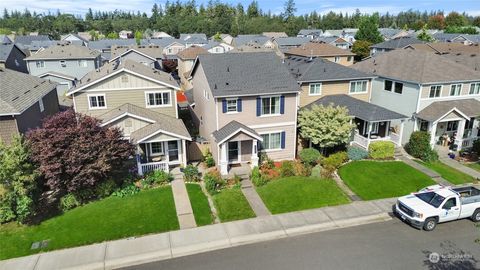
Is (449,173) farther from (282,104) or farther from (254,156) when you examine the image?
(254,156)

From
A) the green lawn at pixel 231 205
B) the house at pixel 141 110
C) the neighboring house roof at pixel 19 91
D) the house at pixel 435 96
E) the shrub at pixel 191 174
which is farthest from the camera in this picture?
the house at pixel 435 96

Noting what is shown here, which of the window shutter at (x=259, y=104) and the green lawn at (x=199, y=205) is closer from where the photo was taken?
the green lawn at (x=199, y=205)

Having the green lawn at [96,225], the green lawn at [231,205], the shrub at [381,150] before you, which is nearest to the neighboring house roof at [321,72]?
the shrub at [381,150]

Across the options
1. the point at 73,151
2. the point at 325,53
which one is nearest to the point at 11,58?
the point at 73,151

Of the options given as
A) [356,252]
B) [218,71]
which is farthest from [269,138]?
[356,252]

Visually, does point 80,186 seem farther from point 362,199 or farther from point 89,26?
point 89,26

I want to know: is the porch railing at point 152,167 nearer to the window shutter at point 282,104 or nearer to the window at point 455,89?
the window shutter at point 282,104

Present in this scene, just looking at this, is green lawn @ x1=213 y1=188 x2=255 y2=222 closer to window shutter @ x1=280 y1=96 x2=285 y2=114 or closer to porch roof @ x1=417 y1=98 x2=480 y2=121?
window shutter @ x1=280 y1=96 x2=285 y2=114
